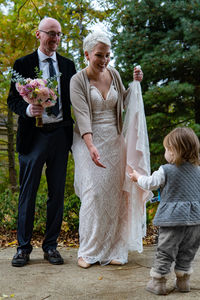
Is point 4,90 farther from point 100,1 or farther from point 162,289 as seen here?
point 162,289

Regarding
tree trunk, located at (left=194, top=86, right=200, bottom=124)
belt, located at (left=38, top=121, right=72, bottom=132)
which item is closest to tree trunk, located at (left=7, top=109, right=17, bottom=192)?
tree trunk, located at (left=194, top=86, right=200, bottom=124)

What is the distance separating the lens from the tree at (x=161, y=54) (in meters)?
5.96

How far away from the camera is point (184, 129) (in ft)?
8.42

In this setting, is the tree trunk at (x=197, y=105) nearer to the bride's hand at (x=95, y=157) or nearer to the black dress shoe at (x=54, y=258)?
the bride's hand at (x=95, y=157)

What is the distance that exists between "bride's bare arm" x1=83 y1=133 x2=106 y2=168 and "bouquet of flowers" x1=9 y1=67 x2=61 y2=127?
43 cm

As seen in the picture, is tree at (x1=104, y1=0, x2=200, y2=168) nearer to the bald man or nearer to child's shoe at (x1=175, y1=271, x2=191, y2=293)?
the bald man

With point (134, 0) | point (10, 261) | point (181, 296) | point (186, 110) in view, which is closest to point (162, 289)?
point (181, 296)

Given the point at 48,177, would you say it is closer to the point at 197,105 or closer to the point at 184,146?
the point at 184,146

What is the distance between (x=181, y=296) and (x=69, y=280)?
93 cm

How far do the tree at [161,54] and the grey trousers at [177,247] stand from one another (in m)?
3.45

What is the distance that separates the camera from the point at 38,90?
9.80 feet

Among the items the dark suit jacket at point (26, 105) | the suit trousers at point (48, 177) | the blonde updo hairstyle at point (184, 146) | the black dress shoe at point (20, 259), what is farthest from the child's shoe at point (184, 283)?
the dark suit jacket at point (26, 105)

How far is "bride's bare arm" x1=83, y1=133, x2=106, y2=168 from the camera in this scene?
3127mm

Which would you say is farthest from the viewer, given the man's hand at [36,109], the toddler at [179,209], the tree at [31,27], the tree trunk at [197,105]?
the tree trunk at [197,105]
